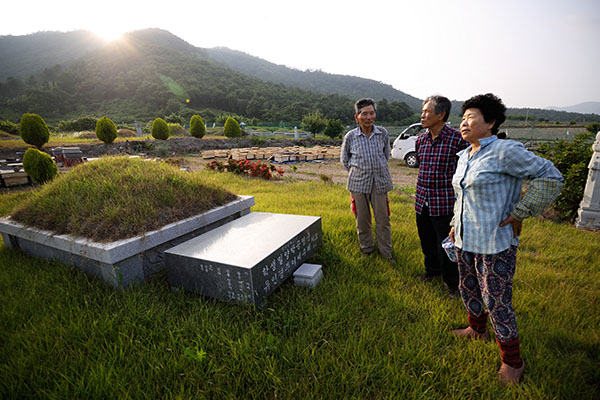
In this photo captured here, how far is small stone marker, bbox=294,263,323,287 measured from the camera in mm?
2831

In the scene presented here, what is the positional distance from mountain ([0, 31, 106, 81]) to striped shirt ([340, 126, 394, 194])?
13311cm

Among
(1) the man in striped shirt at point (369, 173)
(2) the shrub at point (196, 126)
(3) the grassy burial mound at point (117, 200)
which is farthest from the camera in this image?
(2) the shrub at point (196, 126)

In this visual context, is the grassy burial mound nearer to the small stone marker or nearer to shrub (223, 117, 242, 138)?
the small stone marker

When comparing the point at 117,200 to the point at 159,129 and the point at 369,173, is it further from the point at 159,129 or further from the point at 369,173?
the point at 159,129

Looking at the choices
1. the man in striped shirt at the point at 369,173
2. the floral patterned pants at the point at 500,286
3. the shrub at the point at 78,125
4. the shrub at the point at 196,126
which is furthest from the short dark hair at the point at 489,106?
the shrub at the point at 78,125

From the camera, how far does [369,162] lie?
3.30 metres

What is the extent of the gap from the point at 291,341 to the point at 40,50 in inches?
6732

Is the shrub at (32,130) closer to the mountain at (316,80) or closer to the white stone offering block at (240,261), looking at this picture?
the white stone offering block at (240,261)

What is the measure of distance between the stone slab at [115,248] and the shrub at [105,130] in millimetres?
16199

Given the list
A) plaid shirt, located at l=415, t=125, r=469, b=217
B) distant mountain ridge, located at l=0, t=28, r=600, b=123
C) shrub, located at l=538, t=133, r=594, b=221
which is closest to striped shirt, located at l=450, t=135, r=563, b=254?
plaid shirt, located at l=415, t=125, r=469, b=217

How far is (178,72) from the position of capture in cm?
7150

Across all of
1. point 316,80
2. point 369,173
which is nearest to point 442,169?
point 369,173

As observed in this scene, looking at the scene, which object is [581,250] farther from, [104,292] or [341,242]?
[104,292]

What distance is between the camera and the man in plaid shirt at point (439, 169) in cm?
263
